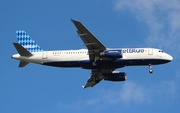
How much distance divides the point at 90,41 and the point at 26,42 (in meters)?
18.1

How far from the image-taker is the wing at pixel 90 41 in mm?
83500

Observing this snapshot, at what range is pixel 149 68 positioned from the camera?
3543 inches

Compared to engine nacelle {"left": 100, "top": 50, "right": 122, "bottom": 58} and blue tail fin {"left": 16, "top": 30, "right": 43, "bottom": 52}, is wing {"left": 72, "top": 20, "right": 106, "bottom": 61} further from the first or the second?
blue tail fin {"left": 16, "top": 30, "right": 43, "bottom": 52}

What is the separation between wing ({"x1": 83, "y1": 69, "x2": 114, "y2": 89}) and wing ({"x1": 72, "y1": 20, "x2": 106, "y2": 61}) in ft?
25.3

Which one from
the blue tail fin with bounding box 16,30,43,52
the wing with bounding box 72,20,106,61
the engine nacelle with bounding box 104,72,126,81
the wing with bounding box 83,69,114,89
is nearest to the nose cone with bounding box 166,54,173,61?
the engine nacelle with bounding box 104,72,126,81

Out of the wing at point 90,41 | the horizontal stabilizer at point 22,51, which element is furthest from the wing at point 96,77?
the horizontal stabilizer at point 22,51

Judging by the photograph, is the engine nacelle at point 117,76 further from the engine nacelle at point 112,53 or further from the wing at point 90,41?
the engine nacelle at point 112,53

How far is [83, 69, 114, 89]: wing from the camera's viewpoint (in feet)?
317

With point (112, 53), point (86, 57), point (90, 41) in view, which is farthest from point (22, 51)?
point (112, 53)

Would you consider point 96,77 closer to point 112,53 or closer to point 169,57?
point 112,53

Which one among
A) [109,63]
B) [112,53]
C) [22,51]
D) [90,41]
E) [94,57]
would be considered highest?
[90,41]

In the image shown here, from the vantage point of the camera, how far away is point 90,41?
87000 millimetres

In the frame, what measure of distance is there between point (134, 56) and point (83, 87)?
53.5ft

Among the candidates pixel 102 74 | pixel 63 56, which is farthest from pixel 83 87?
pixel 63 56
